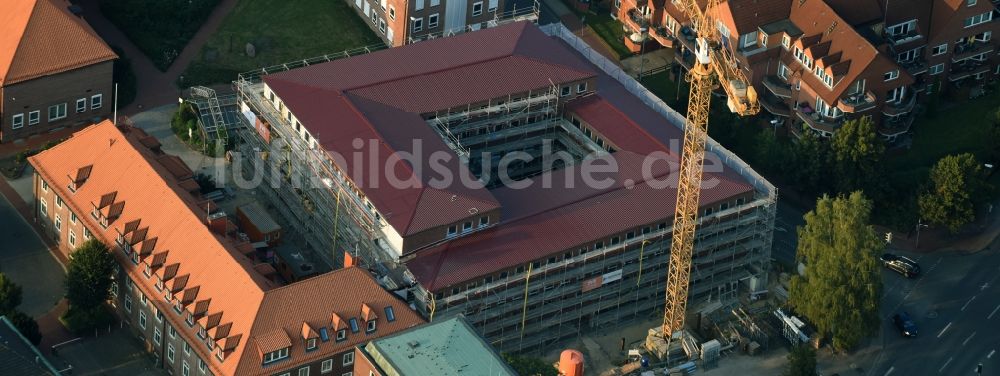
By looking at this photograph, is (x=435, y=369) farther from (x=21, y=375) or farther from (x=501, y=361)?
(x=21, y=375)

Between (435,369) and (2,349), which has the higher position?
(2,349)

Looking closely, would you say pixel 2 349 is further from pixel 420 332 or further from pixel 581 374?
pixel 581 374

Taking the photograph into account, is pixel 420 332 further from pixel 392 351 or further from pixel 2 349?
pixel 2 349

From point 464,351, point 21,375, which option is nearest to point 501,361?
point 464,351

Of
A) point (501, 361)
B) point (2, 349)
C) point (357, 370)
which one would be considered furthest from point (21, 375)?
point (501, 361)

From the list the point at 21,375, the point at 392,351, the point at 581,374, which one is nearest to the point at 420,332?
the point at 392,351
